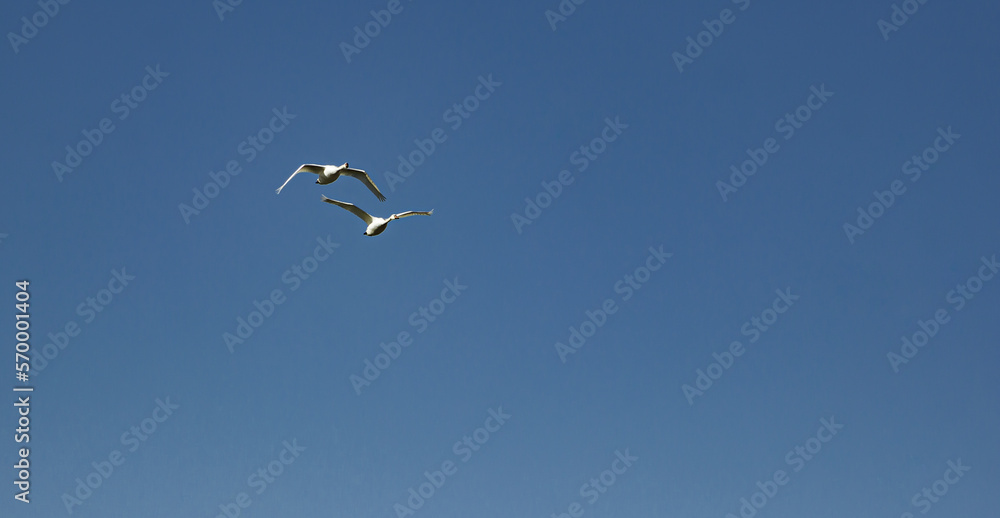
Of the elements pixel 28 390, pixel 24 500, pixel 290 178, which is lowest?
pixel 24 500

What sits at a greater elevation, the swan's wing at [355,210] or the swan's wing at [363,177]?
the swan's wing at [363,177]

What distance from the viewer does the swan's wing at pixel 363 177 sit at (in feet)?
67.4

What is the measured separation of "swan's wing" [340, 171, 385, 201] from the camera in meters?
20.5

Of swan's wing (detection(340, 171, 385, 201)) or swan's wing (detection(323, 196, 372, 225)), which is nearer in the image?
swan's wing (detection(340, 171, 385, 201))

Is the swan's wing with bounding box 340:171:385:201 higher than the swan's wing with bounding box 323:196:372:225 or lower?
higher

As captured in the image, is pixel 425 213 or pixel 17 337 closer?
pixel 425 213

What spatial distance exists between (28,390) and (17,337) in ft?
3.32

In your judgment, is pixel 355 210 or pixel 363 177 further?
pixel 355 210

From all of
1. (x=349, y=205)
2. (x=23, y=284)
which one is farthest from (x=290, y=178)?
(x=23, y=284)

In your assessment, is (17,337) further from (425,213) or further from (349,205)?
(425,213)

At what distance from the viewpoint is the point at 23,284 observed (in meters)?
23.5

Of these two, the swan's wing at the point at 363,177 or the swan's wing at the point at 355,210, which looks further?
the swan's wing at the point at 355,210

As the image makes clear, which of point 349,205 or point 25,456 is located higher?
point 349,205

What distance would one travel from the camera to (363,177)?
68.0 feet
